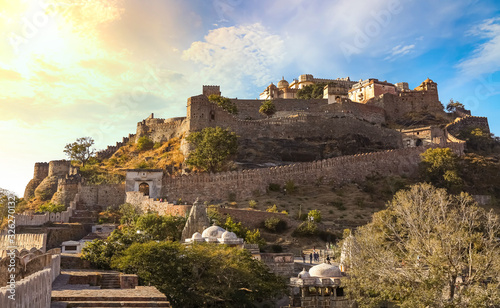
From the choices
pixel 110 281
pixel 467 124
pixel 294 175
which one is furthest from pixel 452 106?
pixel 110 281

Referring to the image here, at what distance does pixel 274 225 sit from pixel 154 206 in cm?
1052

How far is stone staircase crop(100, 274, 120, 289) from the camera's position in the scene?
1777 cm

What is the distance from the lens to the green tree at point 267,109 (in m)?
64.5

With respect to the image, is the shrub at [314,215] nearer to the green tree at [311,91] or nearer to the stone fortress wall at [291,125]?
the stone fortress wall at [291,125]

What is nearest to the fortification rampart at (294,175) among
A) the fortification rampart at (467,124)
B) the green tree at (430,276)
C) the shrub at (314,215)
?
the shrub at (314,215)

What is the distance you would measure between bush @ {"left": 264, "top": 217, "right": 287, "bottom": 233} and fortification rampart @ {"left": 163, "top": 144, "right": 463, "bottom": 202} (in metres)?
7.61

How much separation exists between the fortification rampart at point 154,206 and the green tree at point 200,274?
12.4m

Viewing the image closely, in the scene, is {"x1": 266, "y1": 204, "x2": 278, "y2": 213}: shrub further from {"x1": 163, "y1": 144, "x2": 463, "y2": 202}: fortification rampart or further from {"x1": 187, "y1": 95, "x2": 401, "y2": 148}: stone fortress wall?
{"x1": 187, "y1": 95, "x2": 401, "y2": 148}: stone fortress wall

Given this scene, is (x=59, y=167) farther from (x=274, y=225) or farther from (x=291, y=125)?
(x=274, y=225)

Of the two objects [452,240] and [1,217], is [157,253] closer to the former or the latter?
[452,240]

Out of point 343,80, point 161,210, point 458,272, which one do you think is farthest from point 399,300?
point 343,80

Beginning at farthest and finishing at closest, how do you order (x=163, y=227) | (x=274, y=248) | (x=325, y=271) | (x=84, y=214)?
(x=84, y=214)
(x=274, y=248)
(x=163, y=227)
(x=325, y=271)

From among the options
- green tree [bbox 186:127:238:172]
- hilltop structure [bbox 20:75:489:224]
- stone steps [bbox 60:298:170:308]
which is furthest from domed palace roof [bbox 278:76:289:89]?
stone steps [bbox 60:298:170:308]

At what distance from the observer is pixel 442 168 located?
1855 inches
